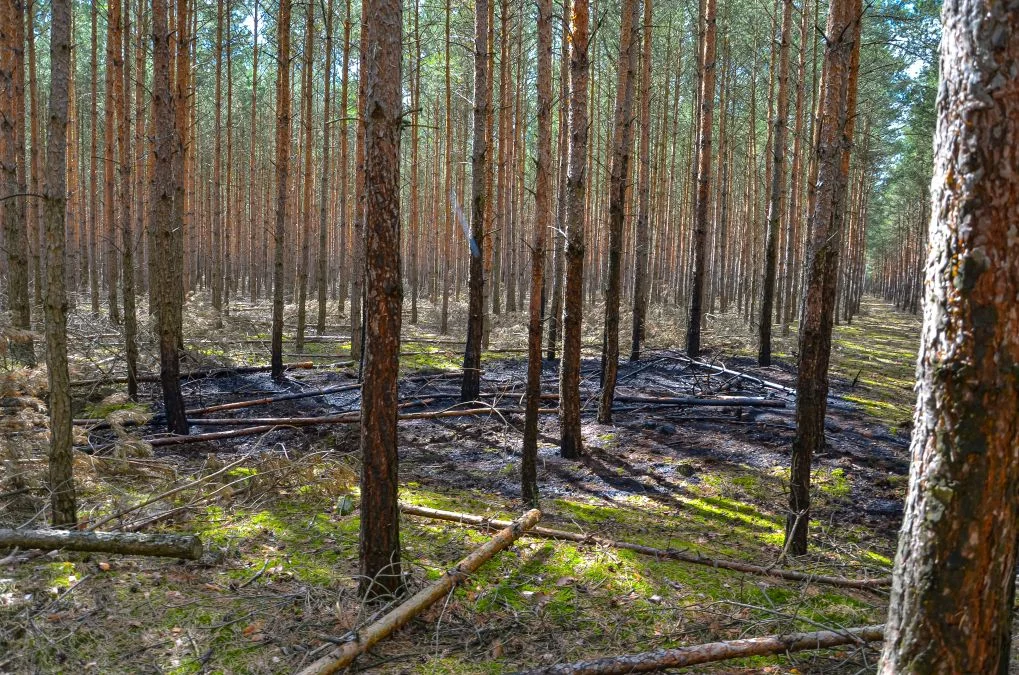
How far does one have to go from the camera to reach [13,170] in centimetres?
1002

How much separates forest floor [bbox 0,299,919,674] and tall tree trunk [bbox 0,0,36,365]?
127 cm

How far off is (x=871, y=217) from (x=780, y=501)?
1528 inches

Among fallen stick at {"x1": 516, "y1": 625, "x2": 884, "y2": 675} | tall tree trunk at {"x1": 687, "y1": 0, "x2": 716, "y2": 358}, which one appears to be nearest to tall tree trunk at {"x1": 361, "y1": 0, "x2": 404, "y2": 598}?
fallen stick at {"x1": 516, "y1": 625, "x2": 884, "y2": 675}

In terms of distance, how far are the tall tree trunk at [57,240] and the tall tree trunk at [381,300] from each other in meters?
2.01

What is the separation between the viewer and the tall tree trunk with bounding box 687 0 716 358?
38.9 ft

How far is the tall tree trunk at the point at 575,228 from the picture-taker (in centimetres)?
641

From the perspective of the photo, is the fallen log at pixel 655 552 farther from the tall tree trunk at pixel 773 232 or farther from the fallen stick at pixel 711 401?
the tall tree trunk at pixel 773 232

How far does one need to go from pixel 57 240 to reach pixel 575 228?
4.19 metres

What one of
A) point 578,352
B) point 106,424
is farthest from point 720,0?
point 106,424

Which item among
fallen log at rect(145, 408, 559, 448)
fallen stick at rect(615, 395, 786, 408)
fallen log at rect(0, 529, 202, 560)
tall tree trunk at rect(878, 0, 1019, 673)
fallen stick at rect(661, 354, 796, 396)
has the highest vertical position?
tall tree trunk at rect(878, 0, 1019, 673)

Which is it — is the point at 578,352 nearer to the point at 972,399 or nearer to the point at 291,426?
the point at 291,426

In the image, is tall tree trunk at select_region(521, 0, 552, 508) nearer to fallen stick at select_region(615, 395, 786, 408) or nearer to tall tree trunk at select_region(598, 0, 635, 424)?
tall tree trunk at select_region(598, 0, 635, 424)

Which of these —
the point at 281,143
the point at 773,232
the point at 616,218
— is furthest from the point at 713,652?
the point at 773,232

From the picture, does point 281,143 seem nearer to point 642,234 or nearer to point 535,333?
point 642,234
